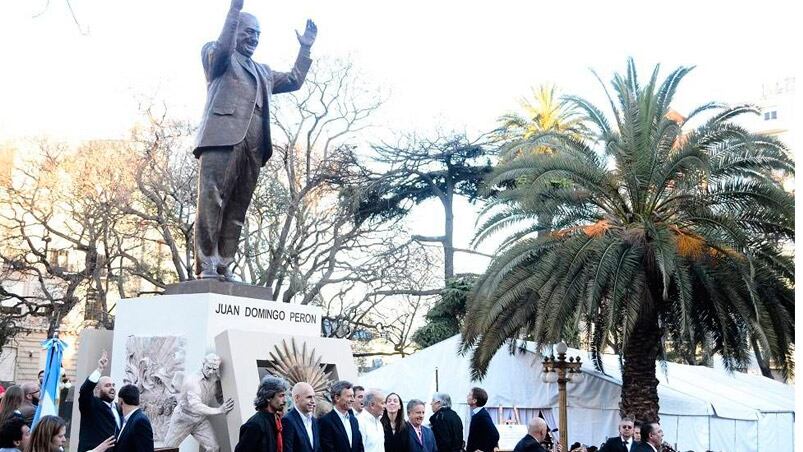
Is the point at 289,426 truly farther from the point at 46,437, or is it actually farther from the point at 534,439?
the point at 534,439

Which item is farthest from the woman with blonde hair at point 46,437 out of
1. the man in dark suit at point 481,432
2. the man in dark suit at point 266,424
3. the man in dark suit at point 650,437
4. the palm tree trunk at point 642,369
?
the palm tree trunk at point 642,369

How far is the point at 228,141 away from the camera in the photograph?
376 inches

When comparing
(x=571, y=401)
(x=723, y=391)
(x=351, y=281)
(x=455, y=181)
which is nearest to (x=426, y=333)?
(x=351, y=281)

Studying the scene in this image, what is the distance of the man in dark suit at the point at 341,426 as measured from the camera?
781 cm

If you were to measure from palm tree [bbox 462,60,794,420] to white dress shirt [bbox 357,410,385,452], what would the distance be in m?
9.12

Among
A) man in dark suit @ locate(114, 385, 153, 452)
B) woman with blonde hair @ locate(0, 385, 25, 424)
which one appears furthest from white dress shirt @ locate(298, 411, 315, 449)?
woman with blonde hair @ locate(0, 385, 25, 424)

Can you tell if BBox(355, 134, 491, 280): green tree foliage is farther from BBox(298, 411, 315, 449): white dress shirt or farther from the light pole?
BBox(298, 411, 315, 449): white dress shirt

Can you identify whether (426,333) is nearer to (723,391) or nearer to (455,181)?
(455,181)

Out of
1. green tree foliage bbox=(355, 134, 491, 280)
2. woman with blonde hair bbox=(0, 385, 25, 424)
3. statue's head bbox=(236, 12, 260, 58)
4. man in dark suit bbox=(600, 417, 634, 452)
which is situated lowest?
man in dark suit bbox=(600, 417, 634, 452)

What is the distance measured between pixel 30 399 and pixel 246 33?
4.02 meters

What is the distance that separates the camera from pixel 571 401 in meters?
23.6

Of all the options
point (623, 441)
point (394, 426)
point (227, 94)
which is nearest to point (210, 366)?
point (394, 426)

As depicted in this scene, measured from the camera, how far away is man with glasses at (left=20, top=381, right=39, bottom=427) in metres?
8.27

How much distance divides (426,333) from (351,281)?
300 centimetres
